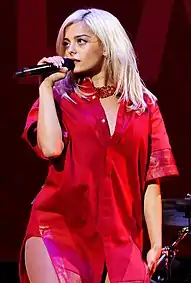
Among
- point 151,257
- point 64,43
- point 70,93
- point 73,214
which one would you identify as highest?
point 64,43

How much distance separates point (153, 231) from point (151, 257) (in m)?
0.07

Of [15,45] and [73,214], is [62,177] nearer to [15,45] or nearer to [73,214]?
[73,214]

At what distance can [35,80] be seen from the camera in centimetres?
360

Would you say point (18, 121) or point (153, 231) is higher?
point (153, 231)

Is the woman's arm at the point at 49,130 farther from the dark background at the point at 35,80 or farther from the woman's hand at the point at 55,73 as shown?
the dark background at the point at 35,80

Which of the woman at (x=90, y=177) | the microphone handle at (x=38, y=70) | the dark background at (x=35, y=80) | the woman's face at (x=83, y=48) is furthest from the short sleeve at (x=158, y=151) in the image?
the dark background at (x=35, y=80)

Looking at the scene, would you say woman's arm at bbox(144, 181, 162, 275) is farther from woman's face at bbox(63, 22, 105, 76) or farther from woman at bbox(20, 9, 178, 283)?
woman's face at bbox(63, 22, 105, 76)

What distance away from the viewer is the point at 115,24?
184 cm

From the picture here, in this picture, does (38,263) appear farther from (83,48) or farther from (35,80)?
(35,80)

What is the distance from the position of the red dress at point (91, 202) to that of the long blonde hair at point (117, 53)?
4.4 inches

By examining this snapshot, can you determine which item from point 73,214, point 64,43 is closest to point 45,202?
point 73,214

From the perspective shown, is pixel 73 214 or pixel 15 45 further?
pixel 15 45

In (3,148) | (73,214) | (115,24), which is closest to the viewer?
(73,214)

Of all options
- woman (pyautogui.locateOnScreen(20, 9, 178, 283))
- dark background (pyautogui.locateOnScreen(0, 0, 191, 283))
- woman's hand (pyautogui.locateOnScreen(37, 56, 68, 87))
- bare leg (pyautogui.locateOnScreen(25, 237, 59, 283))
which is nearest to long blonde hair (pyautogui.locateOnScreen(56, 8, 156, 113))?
woman (pyautogui.locateOnScreen(20, 9, 178, 283))
